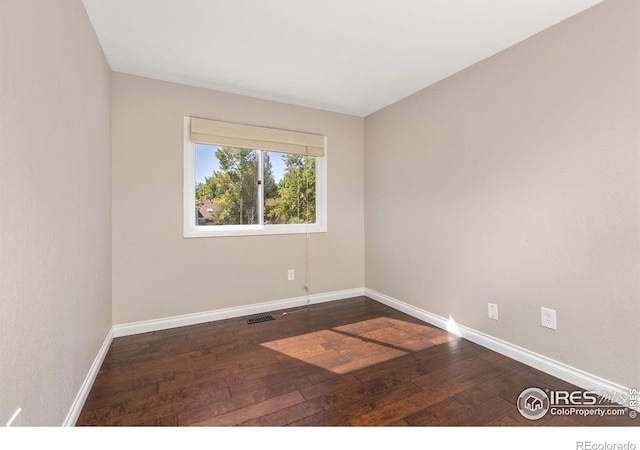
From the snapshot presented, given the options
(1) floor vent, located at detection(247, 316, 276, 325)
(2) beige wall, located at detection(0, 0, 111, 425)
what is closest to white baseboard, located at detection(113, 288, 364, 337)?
(1) floor vent, located at detection(247, 316, 276, 325)

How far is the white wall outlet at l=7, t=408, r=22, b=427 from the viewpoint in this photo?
3.17 ft

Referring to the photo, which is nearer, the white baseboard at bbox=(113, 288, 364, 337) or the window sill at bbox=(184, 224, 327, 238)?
the white baseboard at bbox=(113, 288, 364, 337)

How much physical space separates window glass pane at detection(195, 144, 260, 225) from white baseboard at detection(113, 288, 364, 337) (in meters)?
0.91

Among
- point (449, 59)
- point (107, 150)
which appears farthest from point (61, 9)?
point (449, 59)

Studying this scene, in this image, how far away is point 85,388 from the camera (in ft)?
5.68

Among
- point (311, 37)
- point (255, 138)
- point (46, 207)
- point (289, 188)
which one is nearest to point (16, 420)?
point (46, 207)

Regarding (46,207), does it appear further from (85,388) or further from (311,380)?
(311,380)

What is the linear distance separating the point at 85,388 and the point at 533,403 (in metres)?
2.62

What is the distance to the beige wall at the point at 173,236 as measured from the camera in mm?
2590

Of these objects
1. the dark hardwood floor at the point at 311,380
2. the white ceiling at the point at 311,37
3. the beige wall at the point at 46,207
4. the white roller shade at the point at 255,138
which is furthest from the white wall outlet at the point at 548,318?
the beige wall at the point at 46,207

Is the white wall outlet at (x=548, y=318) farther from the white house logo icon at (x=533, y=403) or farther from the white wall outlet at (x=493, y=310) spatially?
the white house logo icon at (x=533, y=403)

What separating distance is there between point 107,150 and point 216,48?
1.21 meters

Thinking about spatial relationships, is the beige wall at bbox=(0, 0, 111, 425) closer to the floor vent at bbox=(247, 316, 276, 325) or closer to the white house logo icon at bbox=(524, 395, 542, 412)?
the floor vent at bbox=(247, 316, 276, 325)
